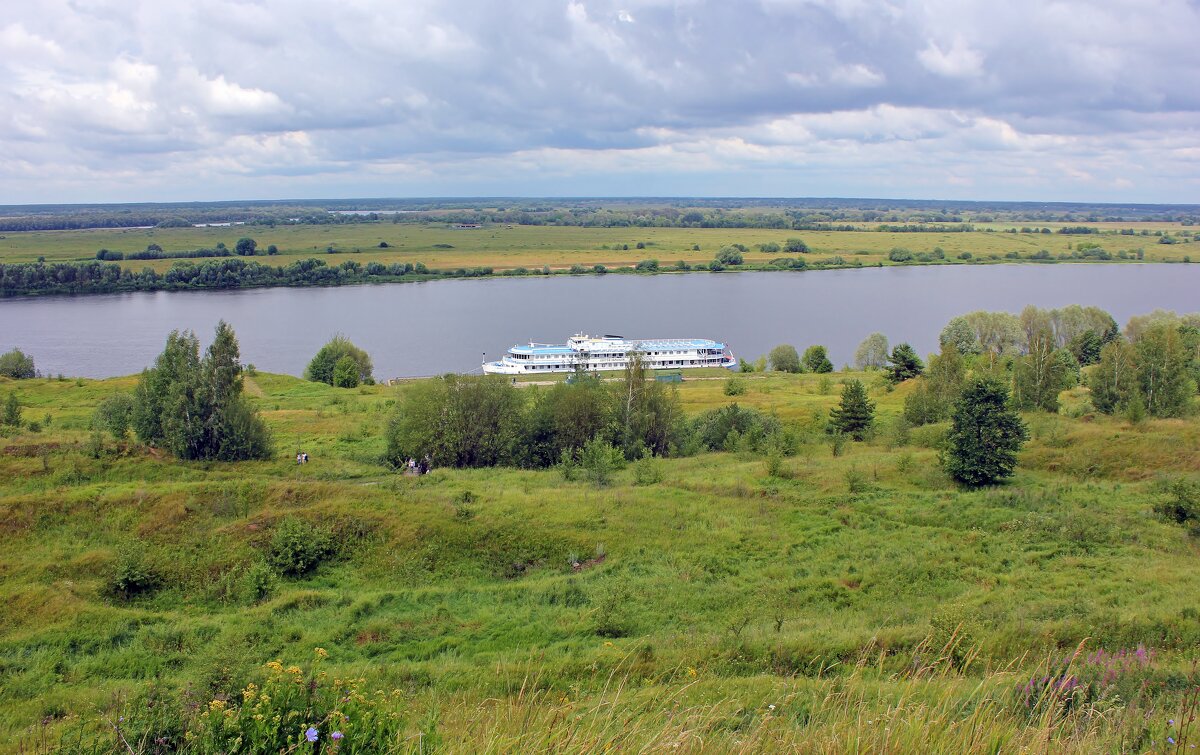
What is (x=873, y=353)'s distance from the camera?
62.5 meters

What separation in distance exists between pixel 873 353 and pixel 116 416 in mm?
51983

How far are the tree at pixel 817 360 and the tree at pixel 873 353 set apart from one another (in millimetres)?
A: 3444

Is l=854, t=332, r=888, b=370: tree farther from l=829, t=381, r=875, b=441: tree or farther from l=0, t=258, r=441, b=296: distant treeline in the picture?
l=0, t=258, r=441, b=296: distant treeline

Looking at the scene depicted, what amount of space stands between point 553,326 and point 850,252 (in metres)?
81.1

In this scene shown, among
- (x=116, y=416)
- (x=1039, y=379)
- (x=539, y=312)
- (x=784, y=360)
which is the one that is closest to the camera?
(x=116, y=416)

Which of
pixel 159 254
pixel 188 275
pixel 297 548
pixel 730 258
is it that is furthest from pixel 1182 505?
pixel 159 254

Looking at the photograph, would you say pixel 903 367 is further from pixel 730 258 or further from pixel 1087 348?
pixel 730 258

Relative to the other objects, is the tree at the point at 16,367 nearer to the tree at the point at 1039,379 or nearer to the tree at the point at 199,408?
the tree at the point at 199,408

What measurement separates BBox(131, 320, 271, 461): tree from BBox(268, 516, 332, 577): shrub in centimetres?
808

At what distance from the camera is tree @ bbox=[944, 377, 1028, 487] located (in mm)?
19672

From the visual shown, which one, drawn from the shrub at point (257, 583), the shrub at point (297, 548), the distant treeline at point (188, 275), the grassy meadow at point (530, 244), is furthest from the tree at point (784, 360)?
the grassy meadow at point (530, 244)

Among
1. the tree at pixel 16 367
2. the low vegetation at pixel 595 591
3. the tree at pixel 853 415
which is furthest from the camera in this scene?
the tree at pixel 16 367

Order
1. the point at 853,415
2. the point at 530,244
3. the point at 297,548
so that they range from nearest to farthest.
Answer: the point at 297,548 → the point at 853,415 → the point at 530,244

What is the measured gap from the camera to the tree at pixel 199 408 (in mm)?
21297
